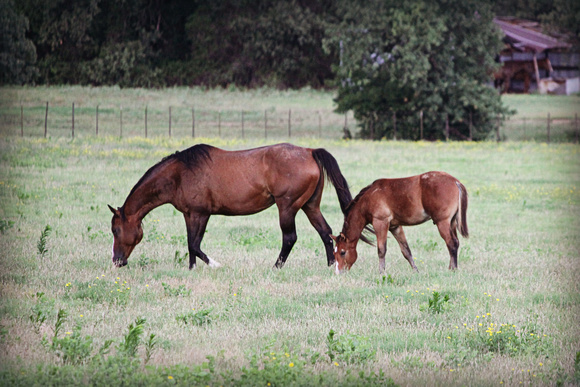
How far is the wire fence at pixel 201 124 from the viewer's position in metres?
37.5

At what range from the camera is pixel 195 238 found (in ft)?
33.3

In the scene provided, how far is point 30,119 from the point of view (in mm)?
38062

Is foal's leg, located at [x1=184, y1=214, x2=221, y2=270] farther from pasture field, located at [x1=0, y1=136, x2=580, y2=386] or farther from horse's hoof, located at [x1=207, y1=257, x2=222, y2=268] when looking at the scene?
pasture field, located at [x1=0, y1=136, x2=580, y2=386]

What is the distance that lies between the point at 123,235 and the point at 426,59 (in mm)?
28835

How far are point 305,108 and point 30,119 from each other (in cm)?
2036

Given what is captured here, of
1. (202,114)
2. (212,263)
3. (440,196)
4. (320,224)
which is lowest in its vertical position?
(212,263)

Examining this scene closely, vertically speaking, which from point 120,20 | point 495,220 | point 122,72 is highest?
point 120,20

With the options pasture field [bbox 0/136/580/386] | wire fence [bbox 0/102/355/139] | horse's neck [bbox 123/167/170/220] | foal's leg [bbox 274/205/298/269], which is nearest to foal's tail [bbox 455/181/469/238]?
pasture field [bbox 0/136/580/386]

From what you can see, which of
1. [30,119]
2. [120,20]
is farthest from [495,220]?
[30,119]

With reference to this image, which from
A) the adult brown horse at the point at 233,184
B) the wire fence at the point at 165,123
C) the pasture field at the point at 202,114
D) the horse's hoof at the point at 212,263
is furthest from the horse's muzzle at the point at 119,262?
the pasture field at the point at 202,114

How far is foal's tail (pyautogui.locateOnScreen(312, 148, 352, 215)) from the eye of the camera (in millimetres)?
10336

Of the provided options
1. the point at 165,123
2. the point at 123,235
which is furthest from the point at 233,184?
the point at 165,123

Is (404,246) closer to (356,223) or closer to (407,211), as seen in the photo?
(407,211)

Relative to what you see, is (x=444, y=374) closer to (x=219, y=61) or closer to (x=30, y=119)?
(x=30, y=119)
